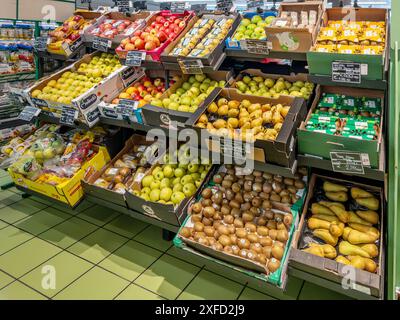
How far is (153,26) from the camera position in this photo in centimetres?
311

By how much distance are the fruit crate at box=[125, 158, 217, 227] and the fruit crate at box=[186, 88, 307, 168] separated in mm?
492

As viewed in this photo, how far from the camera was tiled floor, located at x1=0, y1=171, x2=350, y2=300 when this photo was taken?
90.6 inches

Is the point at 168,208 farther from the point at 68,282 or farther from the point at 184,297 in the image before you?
the point at 68,282

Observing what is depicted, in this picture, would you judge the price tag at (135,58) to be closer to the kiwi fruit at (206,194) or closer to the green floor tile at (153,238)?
the kiwi fruit at (206,194)

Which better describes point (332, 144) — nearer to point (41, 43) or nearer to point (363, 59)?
point (363, 59)

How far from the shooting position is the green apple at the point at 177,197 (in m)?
2.41

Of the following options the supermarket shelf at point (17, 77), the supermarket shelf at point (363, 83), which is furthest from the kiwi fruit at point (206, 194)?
the supermarket shelf at point (17, 77)

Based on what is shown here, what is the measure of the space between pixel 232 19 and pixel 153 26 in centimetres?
79

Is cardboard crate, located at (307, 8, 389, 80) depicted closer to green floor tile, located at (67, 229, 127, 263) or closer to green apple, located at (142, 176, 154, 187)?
green apple, located at (142, 176, 154, 187)

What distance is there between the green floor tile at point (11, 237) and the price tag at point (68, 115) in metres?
1.11

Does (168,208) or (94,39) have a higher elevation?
(94,39)

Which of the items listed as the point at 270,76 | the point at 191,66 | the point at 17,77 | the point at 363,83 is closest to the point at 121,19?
the point at 191,66

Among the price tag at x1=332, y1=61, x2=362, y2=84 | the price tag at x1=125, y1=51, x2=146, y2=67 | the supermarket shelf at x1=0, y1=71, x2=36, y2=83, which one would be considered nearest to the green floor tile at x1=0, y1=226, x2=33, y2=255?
the price tag at x1=125, y1=51, x2=146, y2=67
